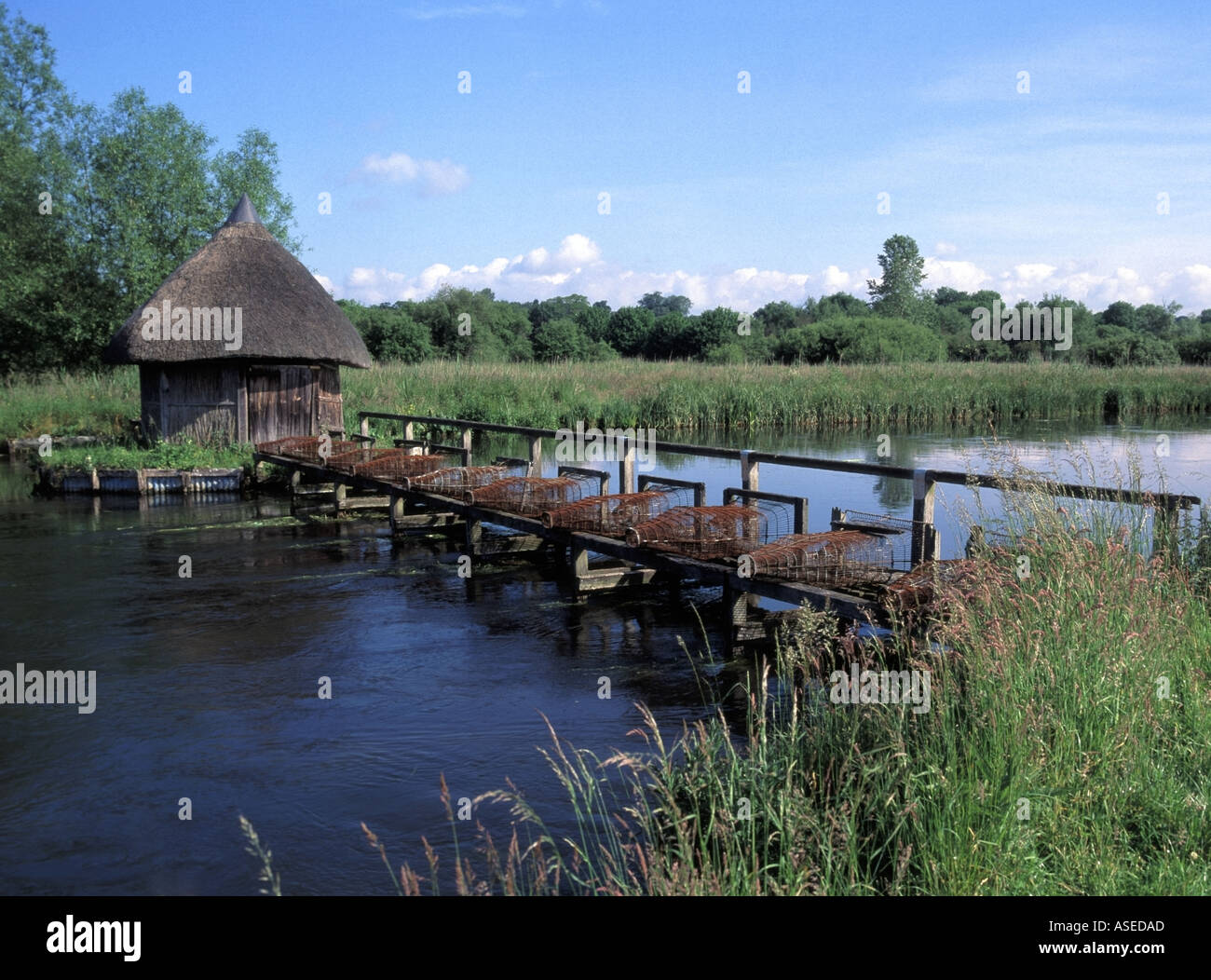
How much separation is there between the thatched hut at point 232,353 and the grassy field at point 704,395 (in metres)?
3.04

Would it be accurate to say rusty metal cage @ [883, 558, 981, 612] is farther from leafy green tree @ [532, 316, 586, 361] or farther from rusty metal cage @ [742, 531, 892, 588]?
leafy green tree @ [532, 316, 586, 361]

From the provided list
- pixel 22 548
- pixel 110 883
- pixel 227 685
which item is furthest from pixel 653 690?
pixel 22 548

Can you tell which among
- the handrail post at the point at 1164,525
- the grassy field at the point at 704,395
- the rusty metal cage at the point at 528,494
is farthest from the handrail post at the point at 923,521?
the grassy field at the point at 704,395

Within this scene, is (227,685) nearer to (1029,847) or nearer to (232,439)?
(1029,847)

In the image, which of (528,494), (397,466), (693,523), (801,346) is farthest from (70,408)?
(801,346)

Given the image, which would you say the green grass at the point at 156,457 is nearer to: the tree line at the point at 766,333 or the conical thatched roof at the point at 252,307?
the conical thatched roof at the point at 252,307

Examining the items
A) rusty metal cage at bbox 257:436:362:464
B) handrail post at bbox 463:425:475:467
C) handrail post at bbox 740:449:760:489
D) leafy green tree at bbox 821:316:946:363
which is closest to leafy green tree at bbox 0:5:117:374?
A: rusty metal cage at bbox 257:436:362:464

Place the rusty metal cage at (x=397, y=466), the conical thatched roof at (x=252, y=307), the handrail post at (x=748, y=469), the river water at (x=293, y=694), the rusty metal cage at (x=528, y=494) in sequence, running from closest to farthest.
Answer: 1. the river water at (x=293, y=694)
2. the handrail post at (x=748, y=469)
3. the rusty metal cage at (x=528, y=494)
4. the rusty metal cage at (x=397, y=466)
5. the conical thatched roof at (x=252, y=307)

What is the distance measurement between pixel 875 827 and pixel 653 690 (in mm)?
3404

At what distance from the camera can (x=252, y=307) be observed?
70.1 ft

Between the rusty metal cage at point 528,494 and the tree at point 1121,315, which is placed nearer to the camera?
the rusty metal cage at point 528,494

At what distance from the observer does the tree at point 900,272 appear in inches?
3516

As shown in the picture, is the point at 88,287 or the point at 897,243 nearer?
the point at 88,287

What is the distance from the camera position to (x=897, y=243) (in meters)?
90.6
